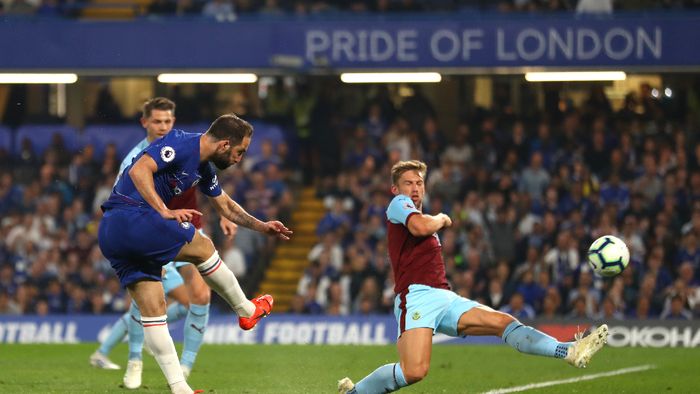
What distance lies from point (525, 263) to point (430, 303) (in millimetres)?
10750

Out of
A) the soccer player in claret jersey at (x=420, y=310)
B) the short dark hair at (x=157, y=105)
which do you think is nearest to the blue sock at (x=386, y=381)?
the soccer player in claret jersey at (x=420, y=310)

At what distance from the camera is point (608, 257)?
34.1 feet

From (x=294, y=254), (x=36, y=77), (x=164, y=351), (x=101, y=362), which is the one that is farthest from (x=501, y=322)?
(x=36, y=77)

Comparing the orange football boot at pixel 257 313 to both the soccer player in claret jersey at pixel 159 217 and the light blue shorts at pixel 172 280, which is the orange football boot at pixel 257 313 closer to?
the soccer player in claret jersey at pixel 159 217

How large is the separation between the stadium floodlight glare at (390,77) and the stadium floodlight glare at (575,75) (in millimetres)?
1534

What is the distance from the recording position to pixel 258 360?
14156 mm

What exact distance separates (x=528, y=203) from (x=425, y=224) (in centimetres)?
1188

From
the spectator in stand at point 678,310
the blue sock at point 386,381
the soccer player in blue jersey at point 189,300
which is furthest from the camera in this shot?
the spectator in stand at point 678,310

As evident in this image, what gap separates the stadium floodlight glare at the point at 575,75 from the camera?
20.7m

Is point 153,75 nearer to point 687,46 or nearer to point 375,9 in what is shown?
point 375,9

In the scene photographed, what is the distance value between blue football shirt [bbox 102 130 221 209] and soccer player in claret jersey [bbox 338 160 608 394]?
1.38 metres

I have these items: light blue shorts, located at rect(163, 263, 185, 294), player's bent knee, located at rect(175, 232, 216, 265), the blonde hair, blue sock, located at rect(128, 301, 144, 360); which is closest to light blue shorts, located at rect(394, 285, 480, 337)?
the blonde hair

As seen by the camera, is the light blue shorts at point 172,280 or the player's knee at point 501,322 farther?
the light blue shorts at point 172,280

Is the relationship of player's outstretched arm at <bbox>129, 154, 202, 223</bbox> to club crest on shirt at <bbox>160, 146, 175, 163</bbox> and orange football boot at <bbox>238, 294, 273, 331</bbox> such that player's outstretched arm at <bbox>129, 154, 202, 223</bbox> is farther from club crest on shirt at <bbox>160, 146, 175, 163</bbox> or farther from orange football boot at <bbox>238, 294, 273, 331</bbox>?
orange football boot at <bbox>238, 294, 273, 331</bbox>
